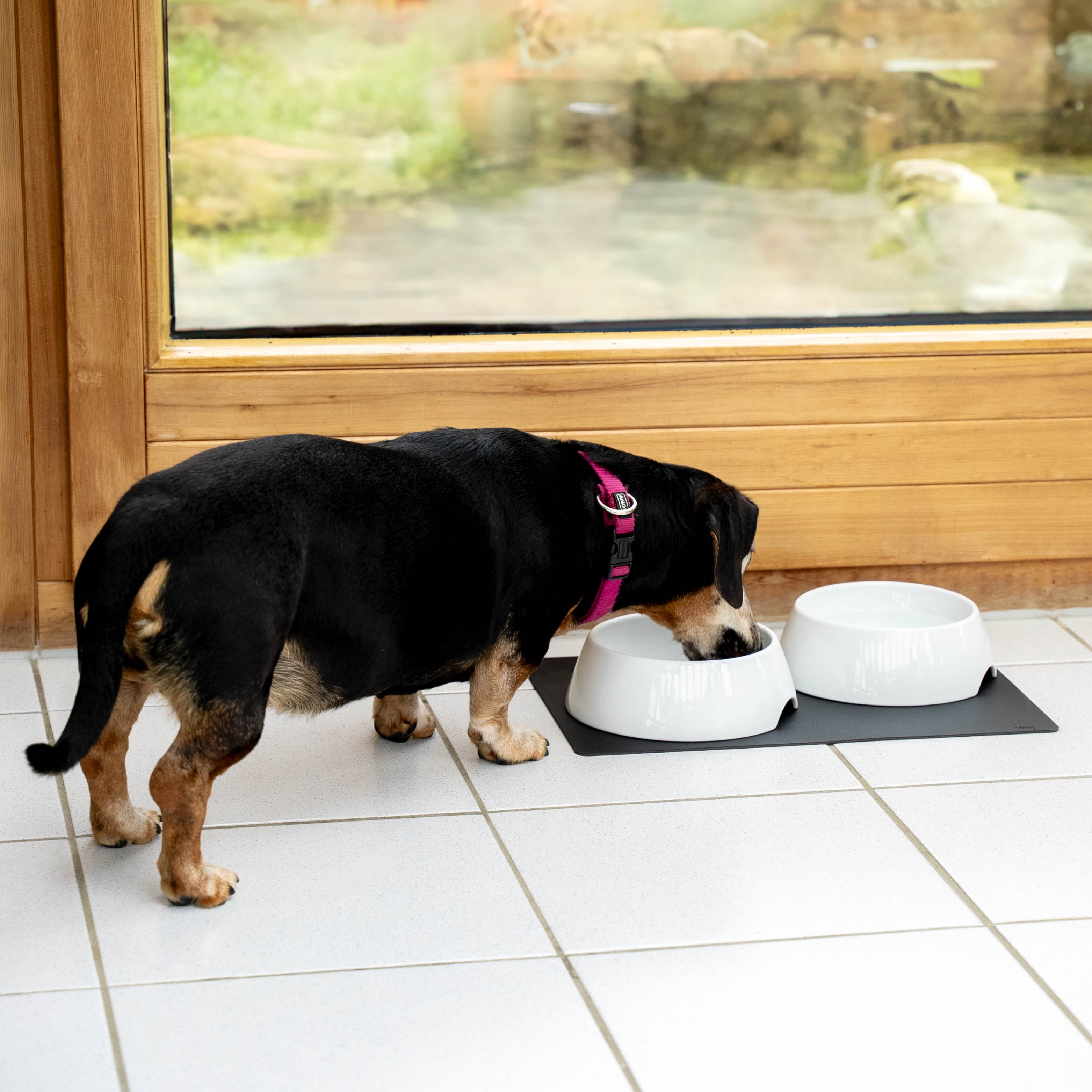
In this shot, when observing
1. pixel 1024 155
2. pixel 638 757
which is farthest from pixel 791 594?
pixel 1024 155

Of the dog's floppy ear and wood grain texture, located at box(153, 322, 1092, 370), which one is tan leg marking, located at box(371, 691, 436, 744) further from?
wood grain texture, located at box(153, 322, 1092, 370)

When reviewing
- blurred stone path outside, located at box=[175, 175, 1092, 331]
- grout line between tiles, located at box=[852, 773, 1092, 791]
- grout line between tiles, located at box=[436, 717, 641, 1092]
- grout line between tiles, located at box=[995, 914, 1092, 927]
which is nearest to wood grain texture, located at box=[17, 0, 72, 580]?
blurred stone path outside, located at box=[175, 175, 1092, 331]

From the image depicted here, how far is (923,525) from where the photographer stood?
3697 mm

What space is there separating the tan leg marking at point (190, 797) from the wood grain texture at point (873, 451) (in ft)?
4.81

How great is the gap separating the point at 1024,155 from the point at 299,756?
2.43m

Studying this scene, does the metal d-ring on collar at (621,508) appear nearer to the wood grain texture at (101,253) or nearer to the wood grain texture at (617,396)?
the wood grain texture at (617,396)

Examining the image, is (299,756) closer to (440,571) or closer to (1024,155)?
(440,571)

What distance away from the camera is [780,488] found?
361 cm

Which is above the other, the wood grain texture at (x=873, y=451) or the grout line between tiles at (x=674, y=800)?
the wood grain texture at (x=873, y=451)

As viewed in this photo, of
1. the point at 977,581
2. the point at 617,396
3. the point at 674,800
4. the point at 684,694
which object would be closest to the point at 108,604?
the point at 674,800

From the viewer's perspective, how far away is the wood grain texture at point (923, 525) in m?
3.63

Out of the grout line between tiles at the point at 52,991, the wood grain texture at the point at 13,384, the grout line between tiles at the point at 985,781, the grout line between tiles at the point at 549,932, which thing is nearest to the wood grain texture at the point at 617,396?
the wood grain texture at the point at 13,384

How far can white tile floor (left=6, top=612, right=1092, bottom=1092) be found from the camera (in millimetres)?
1963

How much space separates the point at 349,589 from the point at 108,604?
0.40 meters
